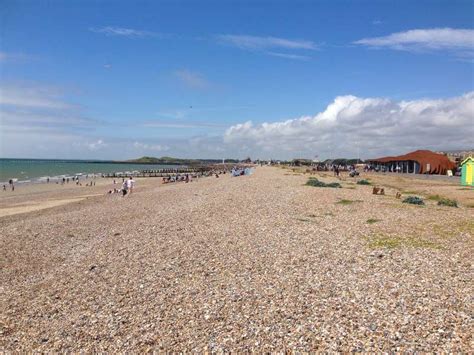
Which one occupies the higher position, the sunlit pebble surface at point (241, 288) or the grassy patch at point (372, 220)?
the grassy patch at point (372, 220)

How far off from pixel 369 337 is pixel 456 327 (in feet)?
5.40

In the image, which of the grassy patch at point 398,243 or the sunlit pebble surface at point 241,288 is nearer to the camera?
the sunlit pebble surface at point 241,288

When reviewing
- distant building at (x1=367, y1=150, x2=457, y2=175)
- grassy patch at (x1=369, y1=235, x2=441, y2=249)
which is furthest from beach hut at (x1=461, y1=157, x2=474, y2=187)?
grassy patch at (x1=369, y1=235, x2=441, y2=249)

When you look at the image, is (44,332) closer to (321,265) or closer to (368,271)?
(321,265)

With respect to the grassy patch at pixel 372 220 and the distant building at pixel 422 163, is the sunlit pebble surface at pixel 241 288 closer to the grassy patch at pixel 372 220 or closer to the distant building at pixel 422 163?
the grassy patch at pixel 372 220

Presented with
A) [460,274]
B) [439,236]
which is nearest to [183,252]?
[460,274]

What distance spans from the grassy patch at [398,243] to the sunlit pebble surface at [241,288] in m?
0.37

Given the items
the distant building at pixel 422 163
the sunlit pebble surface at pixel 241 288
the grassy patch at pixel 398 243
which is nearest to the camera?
the sunlit pebble surface at pixel 241 288

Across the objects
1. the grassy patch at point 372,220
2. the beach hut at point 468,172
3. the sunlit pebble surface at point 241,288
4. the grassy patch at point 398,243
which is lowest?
the sunlit pebble surface at point 241,288

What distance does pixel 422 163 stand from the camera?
69.6 metres

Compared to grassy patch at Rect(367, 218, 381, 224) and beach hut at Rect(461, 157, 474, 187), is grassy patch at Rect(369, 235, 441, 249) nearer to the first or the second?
grassy patch at Rect(367, 218, 381, 224)

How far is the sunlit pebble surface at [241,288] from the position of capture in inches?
293

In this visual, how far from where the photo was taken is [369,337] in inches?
280

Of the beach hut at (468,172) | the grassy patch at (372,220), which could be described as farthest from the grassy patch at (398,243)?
the beach hut at (468,172)
